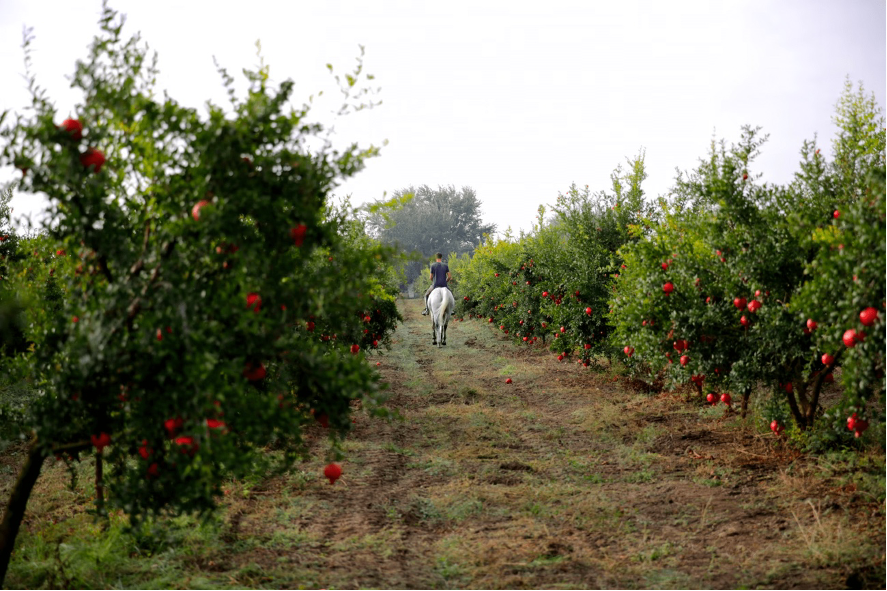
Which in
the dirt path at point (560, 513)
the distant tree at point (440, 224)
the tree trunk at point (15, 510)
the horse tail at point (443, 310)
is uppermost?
the distant tree at point (440, 224)

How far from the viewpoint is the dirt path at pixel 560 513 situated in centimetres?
411

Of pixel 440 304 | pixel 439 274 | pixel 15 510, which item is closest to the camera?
pixel 15 510

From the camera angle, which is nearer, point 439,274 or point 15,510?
point 15,510

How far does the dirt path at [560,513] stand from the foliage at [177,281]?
124 cm

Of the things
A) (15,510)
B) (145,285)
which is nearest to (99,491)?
(15,510)

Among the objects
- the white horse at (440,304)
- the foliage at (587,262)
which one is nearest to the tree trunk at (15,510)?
the foliage at (587,262)

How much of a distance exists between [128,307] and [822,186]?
6.11 m

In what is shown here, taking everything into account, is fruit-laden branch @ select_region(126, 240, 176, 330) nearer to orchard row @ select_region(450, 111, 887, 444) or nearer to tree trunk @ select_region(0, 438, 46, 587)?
tree trunk @ select_region(0, 438, 46, 587)

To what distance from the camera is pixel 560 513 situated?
537 cm

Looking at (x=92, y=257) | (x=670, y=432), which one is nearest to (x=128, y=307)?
(x=92, y=257)

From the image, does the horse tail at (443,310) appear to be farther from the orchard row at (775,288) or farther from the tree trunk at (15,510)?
the tree trunk at (15,510)

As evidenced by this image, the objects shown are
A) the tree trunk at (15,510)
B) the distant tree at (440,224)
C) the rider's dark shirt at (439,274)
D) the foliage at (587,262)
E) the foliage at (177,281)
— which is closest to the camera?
the foliage at (177,281)

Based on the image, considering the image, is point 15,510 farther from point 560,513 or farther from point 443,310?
point 443,310

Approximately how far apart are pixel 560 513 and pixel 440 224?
192 feet
